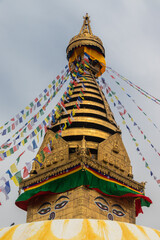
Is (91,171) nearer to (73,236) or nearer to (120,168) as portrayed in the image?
(120,168)

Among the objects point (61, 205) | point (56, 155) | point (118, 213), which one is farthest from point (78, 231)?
point (56, 155)

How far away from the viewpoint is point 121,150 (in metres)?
18.0

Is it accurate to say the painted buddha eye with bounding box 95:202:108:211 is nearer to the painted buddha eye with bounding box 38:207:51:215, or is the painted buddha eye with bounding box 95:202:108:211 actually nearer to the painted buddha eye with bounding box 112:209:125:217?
the painted buddha eye with bounding box 112:209:125:217

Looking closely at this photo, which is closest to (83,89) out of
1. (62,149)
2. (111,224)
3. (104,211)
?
(62,149)

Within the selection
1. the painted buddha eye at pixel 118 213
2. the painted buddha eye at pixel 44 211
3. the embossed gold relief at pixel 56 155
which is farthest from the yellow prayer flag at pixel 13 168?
the painted buddha eye at pixel 118 213

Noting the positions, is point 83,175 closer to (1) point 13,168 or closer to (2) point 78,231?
(1) point 13,168

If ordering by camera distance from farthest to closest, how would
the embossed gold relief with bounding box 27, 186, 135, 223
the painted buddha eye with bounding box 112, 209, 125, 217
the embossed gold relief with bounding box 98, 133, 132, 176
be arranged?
the embossed gold relief with bounding box 98, 133, 132, 176 → the painted buddha eye with bounding box 112, 209, 125, 217 → the embossed gold relief with bounding box 27, 186, 135, 223

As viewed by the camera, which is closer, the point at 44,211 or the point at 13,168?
the point at 13,168

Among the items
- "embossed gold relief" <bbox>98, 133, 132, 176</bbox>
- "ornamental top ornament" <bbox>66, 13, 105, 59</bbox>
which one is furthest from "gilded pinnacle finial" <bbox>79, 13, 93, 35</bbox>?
"embossed gold relief" <bbox>98, 133, 132, 176</bbox>

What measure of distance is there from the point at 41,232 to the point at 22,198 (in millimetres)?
7610

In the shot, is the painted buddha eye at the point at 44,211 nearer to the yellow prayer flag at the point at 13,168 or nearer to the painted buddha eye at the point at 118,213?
the painted buddha eye at the point at 118,213

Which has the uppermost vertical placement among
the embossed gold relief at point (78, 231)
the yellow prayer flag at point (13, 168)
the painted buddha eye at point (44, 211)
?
the yellow prayer flag at point (13, 168)

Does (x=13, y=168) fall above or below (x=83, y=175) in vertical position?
below

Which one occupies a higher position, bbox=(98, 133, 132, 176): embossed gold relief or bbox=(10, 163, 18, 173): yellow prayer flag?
bbox=(98, 133, 132, 176): embossed gold relief
